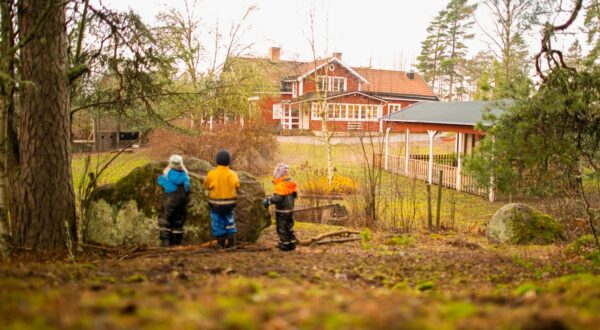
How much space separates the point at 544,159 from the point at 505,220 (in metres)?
4.94

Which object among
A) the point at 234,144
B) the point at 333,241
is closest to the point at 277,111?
the point at 234,144

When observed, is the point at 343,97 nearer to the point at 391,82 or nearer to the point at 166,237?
the point at 391,82

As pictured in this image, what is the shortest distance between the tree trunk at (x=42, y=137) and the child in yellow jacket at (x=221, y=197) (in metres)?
2.03

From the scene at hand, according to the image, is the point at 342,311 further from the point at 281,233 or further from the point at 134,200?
the point at 134,200

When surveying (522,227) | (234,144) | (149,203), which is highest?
(234,144)

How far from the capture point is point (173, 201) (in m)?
7.79

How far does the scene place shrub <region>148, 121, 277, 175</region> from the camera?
23047 mm

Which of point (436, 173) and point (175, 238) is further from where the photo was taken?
point (436, 173)

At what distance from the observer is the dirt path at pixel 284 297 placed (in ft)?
7.69

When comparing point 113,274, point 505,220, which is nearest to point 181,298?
point 113,274

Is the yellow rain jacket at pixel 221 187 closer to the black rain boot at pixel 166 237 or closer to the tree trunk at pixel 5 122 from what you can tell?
the black rain boot at pixel 166 237

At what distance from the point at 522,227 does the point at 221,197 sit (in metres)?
7.50

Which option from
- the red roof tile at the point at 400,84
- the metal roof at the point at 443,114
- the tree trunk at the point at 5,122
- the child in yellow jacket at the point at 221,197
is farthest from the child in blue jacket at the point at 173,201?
the red roof tile at the point at 400,84

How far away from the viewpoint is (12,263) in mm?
6254
